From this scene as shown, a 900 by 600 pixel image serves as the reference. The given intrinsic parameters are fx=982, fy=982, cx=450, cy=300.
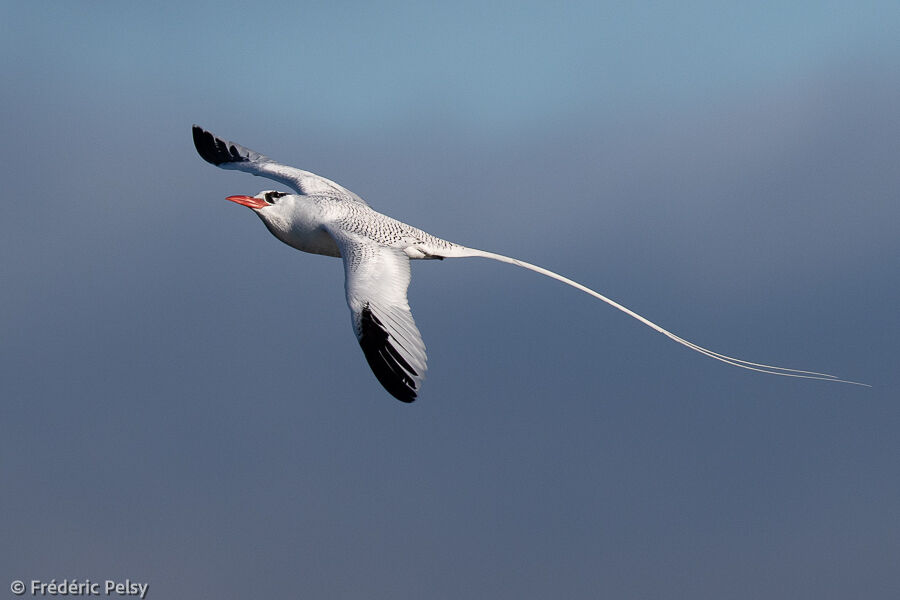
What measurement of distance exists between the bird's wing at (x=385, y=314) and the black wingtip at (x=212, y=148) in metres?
6.74

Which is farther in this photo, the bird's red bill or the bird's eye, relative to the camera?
the bird's eye

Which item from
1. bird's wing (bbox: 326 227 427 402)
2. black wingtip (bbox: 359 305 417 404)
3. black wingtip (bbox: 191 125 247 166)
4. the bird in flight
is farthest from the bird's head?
black wingtip (bbox: 191 125 247 166)

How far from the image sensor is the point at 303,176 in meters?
19.0

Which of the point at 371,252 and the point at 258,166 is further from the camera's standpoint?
the point at 258,166

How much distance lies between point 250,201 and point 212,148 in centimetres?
478

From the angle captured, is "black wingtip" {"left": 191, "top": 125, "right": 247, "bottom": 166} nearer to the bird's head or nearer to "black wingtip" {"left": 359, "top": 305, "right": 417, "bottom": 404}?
the bird's head

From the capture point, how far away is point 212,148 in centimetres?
2048

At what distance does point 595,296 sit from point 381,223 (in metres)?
3.62

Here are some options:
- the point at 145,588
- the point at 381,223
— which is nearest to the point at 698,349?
the point at 381,223

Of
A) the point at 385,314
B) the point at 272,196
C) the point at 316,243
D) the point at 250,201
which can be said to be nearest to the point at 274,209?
the point at 272,196

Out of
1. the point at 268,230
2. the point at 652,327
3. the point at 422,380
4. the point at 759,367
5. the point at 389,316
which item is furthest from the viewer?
the point at 268,230

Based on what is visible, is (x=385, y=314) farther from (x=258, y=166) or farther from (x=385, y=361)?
(x=258, y=166)

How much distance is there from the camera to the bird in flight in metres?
12.3

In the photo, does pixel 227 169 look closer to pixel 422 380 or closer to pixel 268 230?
pixel 268 230
